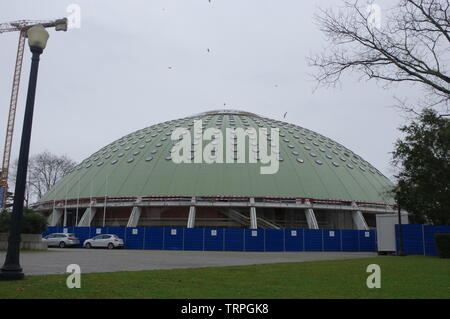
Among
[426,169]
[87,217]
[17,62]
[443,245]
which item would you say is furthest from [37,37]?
[17,62]

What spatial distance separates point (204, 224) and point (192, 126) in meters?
15.1

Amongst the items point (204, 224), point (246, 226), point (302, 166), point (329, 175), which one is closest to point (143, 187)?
point (204, 224)

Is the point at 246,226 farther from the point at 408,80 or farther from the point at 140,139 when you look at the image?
the point at 408,80

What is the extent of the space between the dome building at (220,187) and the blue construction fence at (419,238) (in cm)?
932

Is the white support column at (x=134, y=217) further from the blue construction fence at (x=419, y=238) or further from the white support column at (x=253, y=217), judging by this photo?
the blue construction fence at (x=419, y=238)

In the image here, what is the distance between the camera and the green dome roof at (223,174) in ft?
134

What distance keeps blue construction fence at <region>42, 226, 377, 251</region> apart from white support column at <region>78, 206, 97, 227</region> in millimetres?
5860

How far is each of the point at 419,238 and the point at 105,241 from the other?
23.5 metres

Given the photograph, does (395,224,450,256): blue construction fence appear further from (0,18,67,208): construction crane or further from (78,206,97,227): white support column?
(0,18,67,208): construction crane

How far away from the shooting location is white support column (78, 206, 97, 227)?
41.9m

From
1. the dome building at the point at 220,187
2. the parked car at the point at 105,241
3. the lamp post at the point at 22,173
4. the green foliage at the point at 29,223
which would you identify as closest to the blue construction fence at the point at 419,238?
the dome building at the point at 220,187

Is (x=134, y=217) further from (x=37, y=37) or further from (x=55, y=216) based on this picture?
(x=37, y=37)

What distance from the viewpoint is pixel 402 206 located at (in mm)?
32344

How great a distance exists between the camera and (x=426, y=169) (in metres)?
28.9
